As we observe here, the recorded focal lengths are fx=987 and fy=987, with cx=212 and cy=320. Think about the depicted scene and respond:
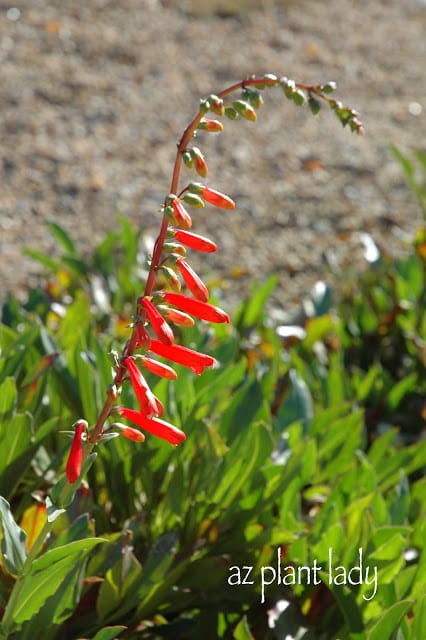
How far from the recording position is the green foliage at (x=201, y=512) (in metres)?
1.99

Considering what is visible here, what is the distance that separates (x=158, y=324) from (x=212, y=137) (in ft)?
13.8

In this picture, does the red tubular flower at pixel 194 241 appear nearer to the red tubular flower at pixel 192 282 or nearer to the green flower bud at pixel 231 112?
the red tubular flower at pixel 192 282

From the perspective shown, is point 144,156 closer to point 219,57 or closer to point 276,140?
point 276,140

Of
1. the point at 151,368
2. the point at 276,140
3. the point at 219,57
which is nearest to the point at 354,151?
the point at 276,140

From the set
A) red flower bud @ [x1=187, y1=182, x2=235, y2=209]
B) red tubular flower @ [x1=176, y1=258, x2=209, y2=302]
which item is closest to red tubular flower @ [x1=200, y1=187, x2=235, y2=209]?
red flower bud @ [x1=187, y1=182, x2=235, y2=209]

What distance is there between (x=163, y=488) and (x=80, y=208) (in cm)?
257

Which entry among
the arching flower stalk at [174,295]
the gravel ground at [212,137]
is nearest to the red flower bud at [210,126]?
the arching flower stalk at [174,295]

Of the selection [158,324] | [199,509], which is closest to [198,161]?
[158,324]

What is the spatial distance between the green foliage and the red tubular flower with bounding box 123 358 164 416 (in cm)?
24

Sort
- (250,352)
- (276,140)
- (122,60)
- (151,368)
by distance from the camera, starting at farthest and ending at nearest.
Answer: (122,60) < (276,140) < (250,352) < (151,368)

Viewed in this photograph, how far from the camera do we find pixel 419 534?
8.02 feet

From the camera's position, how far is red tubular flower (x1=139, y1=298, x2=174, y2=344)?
1.50 m

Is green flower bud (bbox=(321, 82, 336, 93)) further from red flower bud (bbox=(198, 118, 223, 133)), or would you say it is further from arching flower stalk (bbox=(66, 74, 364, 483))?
red flower bud (bbox=(198, 118, 223, 133))

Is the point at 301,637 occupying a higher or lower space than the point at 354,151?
higher
